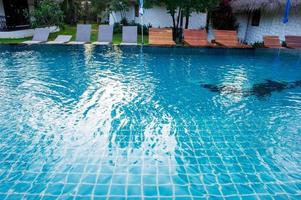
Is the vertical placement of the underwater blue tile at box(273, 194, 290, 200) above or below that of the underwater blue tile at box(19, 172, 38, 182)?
below

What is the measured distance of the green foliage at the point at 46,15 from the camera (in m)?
15.1

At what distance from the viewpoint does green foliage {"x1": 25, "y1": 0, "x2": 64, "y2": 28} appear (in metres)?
15.1

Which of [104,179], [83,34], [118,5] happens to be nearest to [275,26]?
[118,5]

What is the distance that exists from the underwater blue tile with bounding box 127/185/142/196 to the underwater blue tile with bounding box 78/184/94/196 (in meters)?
0.47

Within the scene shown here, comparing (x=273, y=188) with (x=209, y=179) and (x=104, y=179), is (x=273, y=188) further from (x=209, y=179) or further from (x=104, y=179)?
(x=104, y=179)

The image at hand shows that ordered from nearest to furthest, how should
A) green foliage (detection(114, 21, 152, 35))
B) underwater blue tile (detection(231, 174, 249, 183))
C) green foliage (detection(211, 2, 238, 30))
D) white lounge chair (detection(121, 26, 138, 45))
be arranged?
underwater blue tile (detection(231, 174, 249, 183)), white lounge chair (detection(121, 26, 138, 45)), green foliage (detection(211, 2, 238, 30)), green foliage (detection(114, 21, 152, 35))

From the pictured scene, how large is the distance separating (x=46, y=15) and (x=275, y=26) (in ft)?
44.1

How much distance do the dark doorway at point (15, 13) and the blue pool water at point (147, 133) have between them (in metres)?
8.92

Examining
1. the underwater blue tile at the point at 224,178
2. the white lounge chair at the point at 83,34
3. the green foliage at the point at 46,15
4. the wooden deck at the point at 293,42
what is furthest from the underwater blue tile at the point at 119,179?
the green foliage at the point at 46,15

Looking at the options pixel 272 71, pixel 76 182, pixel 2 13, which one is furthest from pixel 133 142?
pixel 2 13

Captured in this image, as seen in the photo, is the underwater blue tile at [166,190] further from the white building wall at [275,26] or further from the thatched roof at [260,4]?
the white building wall at [275,26]

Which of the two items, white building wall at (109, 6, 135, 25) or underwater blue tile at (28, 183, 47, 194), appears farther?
white building wall at (109, 6, 135, 25)

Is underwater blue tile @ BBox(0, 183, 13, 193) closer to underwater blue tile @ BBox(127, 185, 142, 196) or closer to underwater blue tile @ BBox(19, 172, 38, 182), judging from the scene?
underwater blue tile @ BBox(19, 172, 38, 182)

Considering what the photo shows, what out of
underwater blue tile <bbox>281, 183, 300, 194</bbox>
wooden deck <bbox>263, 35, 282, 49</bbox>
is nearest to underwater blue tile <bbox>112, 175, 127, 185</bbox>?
underwater blue tile <bbox>281, 183, 300, 194</bbox>
